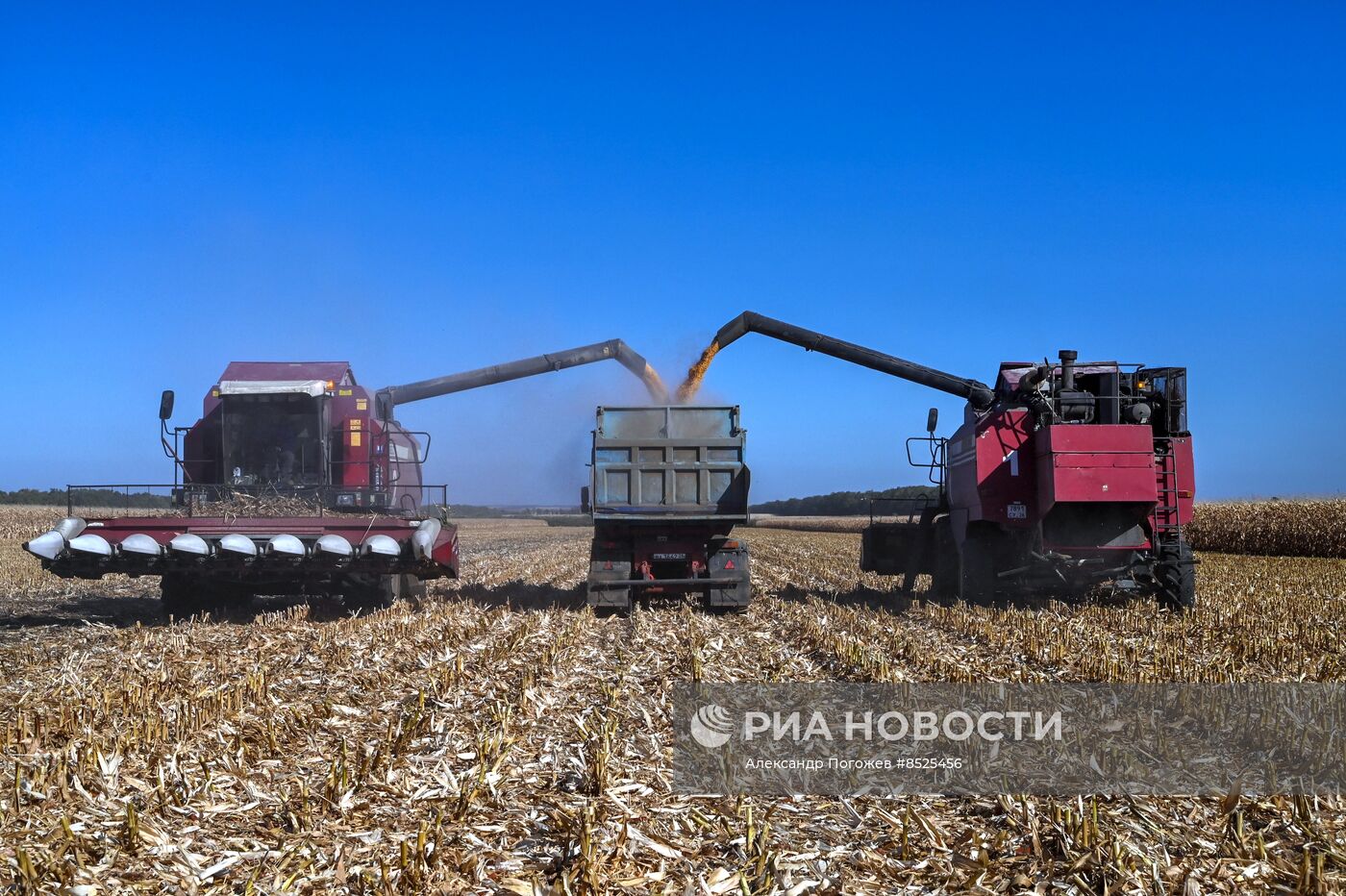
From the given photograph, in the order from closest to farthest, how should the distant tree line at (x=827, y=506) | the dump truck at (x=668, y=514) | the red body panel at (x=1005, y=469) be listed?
1. the red body panel at (x=1005, y=469)
2. the dump truck at (x=668, y=514)
3. the distant tree line at (x=827, y=506)

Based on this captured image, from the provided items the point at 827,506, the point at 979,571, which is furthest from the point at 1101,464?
the point at 827,506

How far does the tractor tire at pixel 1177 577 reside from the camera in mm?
11562

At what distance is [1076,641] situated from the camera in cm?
939

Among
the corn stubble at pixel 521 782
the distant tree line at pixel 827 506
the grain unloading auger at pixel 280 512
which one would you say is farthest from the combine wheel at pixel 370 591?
the distant tree line at pixel 827 506

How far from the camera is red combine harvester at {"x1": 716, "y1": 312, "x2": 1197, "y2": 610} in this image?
11.4 meters

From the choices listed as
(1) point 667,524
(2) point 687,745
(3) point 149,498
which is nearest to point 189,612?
(3) point 149,498

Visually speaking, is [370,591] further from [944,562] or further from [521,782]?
[521,782]

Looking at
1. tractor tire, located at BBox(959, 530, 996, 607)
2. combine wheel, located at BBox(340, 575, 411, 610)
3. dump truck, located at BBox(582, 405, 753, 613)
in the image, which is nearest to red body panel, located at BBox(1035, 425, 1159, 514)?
→ tractor tire, located at BBox(959, 530, 996, 607)

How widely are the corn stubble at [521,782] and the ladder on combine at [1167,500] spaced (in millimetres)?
1658

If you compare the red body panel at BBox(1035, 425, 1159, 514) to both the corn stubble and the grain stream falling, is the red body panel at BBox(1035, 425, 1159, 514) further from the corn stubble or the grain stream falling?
the grain stream falling

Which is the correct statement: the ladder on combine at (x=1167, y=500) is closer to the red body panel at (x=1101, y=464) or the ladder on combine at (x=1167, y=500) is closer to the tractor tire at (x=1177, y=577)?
the tractor tire at (x=1177, y=577)

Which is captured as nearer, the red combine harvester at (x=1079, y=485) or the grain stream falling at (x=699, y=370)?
the red combine harvester at (x=1079, y=485)

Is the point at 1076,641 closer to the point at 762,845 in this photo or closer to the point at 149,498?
the point at 762,845

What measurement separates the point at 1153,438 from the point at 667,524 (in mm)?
5876
